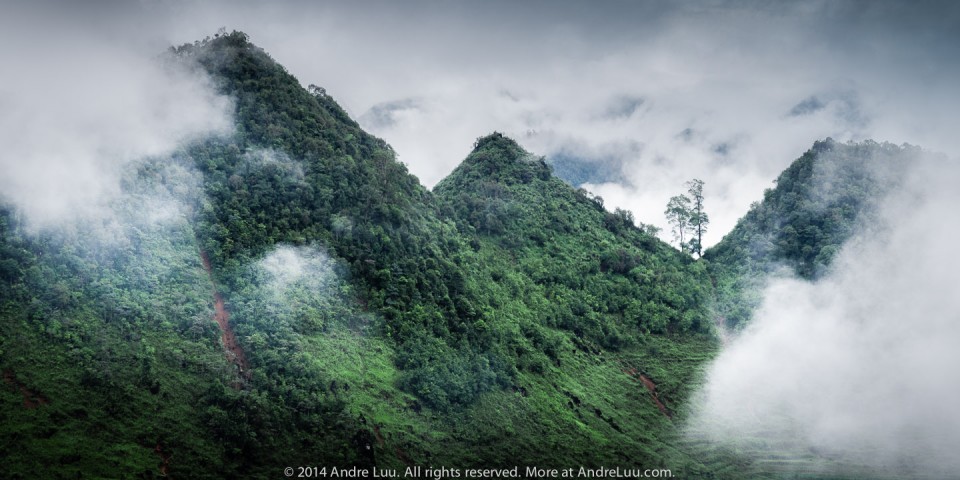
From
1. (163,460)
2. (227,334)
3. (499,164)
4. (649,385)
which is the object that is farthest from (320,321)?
(499,164)

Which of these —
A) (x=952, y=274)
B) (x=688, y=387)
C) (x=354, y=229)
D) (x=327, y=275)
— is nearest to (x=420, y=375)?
(x=327, y=275)

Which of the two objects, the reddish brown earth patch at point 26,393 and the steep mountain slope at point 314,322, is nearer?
the reddish brown earth patch at point 26,393

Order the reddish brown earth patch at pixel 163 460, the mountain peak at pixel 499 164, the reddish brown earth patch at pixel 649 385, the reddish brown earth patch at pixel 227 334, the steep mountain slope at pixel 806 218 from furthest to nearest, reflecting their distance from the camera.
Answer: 1. the mountain peak at pixel 499 164
2. the steep mountain slope at pixel 806 218
3. the reddish brown earth patch at pixel 649 385
4. the reddish brown earth patch at pixel 227 334
5. the reddish brown earth patch at pixel 163 460

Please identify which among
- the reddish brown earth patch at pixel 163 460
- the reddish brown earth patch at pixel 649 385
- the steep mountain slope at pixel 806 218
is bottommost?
the reddish brown earth patch at pixel 163 460

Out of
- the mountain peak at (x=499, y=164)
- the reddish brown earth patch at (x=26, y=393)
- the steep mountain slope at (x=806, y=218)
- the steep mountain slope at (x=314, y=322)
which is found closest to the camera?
the reddish brown earth patch at (x=26, y=393)

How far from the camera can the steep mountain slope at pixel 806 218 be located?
277ft

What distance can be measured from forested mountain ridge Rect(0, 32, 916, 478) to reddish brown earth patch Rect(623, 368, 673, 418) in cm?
35

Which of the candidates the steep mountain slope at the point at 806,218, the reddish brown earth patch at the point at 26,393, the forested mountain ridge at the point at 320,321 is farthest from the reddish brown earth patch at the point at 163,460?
the steep mountain slope at the point at 806,218

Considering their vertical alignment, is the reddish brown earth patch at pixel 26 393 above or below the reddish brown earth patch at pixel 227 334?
below

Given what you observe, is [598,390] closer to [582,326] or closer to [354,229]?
[582,326]

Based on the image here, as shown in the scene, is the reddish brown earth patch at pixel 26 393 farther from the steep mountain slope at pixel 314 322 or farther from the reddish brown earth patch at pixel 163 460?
the reddish brown earth patch at pixel 163 460

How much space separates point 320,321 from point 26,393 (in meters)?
21.6

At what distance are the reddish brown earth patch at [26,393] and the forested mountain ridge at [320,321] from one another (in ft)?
0.36

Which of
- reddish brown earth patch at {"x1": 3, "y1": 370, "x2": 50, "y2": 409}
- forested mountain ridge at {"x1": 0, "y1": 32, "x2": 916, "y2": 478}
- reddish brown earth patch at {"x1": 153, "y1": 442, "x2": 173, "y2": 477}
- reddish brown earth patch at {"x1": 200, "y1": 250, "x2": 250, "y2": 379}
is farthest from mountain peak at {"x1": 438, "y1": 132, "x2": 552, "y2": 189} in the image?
reddish brown earth patch at {"x1": 3, "y1": 370, "x2": 50, "y2": 409}
